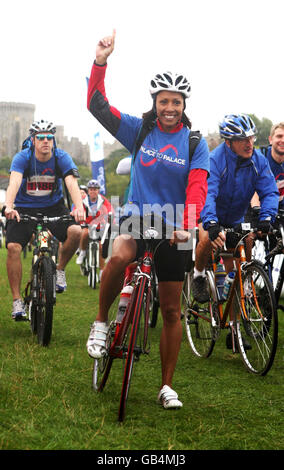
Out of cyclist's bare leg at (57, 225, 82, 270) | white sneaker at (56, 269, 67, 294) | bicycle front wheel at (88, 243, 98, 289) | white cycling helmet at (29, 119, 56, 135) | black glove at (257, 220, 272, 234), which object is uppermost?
white cycling helmet at (29, 119, 56, 135)

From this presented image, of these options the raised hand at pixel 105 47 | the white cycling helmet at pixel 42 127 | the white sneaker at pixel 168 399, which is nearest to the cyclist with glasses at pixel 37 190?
the white cycling helmet at pixel 42 127

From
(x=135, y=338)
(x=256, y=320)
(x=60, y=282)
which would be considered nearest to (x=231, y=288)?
(x=256, y=320)

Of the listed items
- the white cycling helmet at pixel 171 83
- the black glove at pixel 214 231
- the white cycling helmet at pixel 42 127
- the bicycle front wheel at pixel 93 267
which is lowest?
the bicycle front wheel at pixel 93 267

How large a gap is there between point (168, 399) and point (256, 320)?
1.39 meters

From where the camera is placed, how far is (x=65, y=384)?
490 centimetres

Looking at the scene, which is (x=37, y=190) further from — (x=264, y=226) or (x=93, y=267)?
(x=93, y=267)

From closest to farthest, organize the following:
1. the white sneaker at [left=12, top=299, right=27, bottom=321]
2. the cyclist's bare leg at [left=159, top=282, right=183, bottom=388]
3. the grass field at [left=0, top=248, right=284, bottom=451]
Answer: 1. the grass field at [left=0, top=248, right=284, bottom=451]
2. the cyclist's bare leg at [left=159, top=282, right=183, bottom=388]
3. the white sneaker at [left=12, top=299, right=27, bottom=321]

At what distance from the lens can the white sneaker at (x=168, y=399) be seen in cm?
436

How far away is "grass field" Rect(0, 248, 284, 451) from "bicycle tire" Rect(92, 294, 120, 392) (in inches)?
3.0

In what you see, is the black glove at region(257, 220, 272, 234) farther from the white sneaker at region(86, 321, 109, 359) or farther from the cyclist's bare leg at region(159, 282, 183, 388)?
the white sneaker at region(86, 321, 109, 359)

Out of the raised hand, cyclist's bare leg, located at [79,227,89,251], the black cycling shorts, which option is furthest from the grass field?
cyclist's bare leg, located at [79,227,89,251]

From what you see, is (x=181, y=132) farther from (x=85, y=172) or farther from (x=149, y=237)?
(x=85, y=172)

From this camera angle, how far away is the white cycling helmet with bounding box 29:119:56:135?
6.98 metres

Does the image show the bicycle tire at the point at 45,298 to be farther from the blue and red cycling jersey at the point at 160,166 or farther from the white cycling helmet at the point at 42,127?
the blue and red cycling jersey at the point at 160,166
